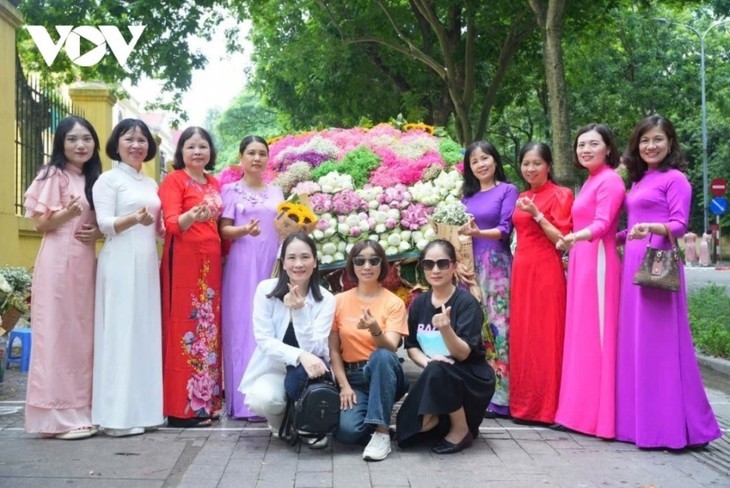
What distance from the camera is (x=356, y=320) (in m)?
5.42

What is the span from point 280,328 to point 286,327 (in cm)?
4

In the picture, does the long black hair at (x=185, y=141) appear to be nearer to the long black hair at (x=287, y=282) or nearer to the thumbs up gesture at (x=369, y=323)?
the long black hair at (x=287, y=282)

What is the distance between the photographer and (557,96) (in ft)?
32.6

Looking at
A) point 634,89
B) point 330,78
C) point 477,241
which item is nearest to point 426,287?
point 477,241

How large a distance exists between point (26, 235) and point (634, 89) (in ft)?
64.7

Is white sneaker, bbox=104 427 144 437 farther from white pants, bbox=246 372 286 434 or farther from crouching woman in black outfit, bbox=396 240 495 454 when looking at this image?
crouching woman in black outfit, bbox=396 240 495 454

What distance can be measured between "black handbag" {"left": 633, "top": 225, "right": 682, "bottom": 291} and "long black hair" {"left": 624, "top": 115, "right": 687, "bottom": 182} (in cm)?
46

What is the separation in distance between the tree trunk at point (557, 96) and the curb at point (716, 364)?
8.22 ft

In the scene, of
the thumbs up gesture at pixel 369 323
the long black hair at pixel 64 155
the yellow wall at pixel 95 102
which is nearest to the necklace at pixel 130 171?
the long black hair at pixel 64 155

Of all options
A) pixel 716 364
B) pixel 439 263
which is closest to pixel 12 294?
pixel 439 263

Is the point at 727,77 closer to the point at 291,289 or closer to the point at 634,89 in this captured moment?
the point at 634,89

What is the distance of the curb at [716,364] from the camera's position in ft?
29.1

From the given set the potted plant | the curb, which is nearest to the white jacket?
the potted plant

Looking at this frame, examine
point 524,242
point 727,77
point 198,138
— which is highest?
point 727,77
